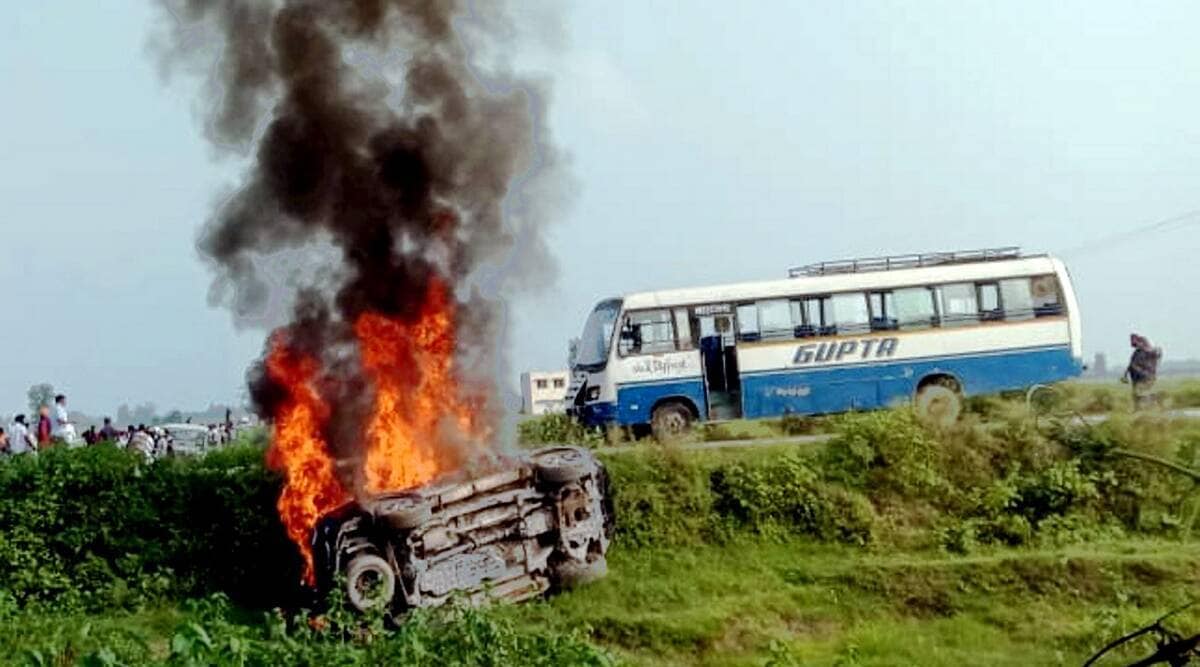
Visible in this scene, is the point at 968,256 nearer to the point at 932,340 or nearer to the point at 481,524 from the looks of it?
the point at 932,340

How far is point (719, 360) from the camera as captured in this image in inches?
878

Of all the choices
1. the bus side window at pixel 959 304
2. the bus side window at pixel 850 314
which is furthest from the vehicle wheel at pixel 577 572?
the bus side window at pixel 959 304

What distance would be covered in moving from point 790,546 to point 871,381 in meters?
5.96

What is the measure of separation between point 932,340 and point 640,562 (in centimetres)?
824

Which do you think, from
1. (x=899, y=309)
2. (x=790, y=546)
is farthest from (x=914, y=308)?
Answer: (x=790, y=546)

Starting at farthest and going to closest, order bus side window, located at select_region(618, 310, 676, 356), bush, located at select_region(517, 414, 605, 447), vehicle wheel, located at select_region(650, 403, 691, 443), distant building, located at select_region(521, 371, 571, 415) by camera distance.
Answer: distant building, located at select_region(521, 371, 571, 415)
bus side window, located at select_region(618, 310, 676, 356)
vehicle wheel, located at select_region(650, 403, 691, 443)
bush, located at select_region(517, 414, 605, 447)

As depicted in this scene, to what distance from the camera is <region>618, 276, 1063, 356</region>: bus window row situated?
2220 centimetres

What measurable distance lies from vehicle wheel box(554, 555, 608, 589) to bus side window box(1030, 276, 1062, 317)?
35.1ft

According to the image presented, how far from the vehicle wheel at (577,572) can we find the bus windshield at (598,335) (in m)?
6.90

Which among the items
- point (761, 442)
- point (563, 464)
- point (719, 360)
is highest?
point (719, 360)

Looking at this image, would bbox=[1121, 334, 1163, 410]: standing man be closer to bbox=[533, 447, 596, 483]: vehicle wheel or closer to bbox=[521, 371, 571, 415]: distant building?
bbox=[533, 447, 596, 483]: vehicle wheel

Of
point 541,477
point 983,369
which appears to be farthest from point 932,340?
point 541,477

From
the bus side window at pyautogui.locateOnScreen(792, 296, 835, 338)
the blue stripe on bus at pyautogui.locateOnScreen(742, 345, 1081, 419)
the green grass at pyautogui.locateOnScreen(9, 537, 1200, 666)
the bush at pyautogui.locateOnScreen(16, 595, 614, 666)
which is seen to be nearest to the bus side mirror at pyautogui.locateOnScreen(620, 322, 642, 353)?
the blue stripe on bus at pyautogui.locateOnScreen(742, 345, 1081, 419)

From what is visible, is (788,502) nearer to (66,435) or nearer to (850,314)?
(850,314)
